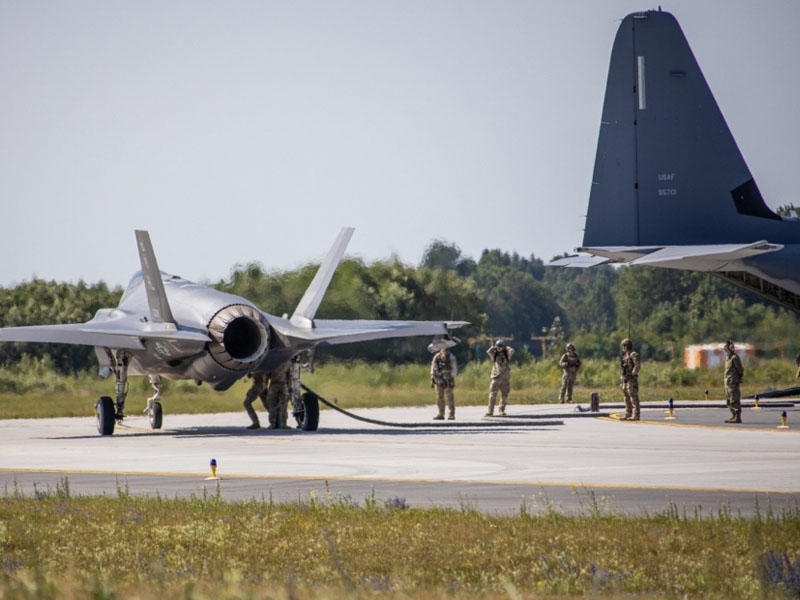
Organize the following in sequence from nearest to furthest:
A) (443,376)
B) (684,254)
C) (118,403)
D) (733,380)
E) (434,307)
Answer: (733,380) → (118,403) → (443,376) → (684,254) → (434,307)

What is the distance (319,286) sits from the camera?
33625mm

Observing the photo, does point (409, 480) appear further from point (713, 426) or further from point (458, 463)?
point (713, 426)

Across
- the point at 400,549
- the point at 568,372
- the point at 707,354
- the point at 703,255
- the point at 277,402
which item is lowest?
the point at 400,549

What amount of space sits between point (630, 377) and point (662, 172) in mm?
9150

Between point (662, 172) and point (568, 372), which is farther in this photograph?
point (568, 372)

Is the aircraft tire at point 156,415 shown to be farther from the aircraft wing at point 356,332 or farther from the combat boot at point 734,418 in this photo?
the combat boot at point 734,418

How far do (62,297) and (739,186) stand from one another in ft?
135

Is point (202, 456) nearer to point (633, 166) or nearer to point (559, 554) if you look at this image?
point (559, 554)

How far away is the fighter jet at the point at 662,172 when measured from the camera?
39719 millimetres

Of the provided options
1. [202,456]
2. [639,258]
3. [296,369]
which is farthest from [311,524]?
[639,258]

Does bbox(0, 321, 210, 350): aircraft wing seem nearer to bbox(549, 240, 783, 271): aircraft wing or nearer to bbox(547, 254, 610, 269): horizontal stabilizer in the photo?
bbox(549, 240, 783, 271): aircraft wing

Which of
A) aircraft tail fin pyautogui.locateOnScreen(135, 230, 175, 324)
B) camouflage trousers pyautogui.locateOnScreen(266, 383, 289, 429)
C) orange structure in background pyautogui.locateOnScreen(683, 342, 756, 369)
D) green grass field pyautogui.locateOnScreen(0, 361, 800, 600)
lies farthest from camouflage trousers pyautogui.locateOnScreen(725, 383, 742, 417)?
green grass field pyautogui.locateOnScreen(0, 361, 800, 600)

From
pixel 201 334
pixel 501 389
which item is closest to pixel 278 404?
pixel 201 334

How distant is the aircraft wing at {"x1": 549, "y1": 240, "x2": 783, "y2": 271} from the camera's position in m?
37.0
